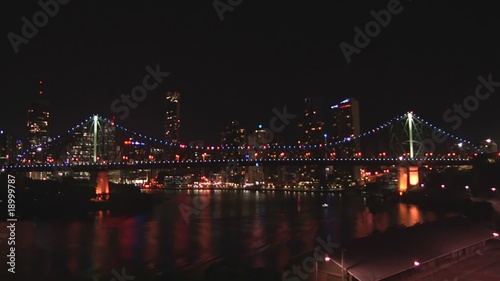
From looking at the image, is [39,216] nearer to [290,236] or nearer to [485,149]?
[290,236]

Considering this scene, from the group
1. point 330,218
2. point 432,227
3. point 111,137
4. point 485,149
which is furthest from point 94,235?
point 485,149

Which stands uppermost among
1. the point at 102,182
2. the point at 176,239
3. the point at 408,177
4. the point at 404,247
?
the point at 102,182

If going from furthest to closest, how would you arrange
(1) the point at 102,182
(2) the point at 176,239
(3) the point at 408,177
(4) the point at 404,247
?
(3) the point at 408,177, (1) the point at 102,182, (2) the point at 176,239, (4) the point at 404,247

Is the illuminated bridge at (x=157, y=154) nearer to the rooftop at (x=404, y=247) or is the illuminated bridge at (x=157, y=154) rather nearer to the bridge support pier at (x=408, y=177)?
the bridge support pier at (x=408, y=177)

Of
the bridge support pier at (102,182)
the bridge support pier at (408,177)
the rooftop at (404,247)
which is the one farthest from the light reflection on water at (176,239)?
the bridge support pier at (408,177)

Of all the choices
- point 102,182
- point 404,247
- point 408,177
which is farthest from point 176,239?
point 408,177

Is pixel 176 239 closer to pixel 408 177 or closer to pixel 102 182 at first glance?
pixel 102 182
